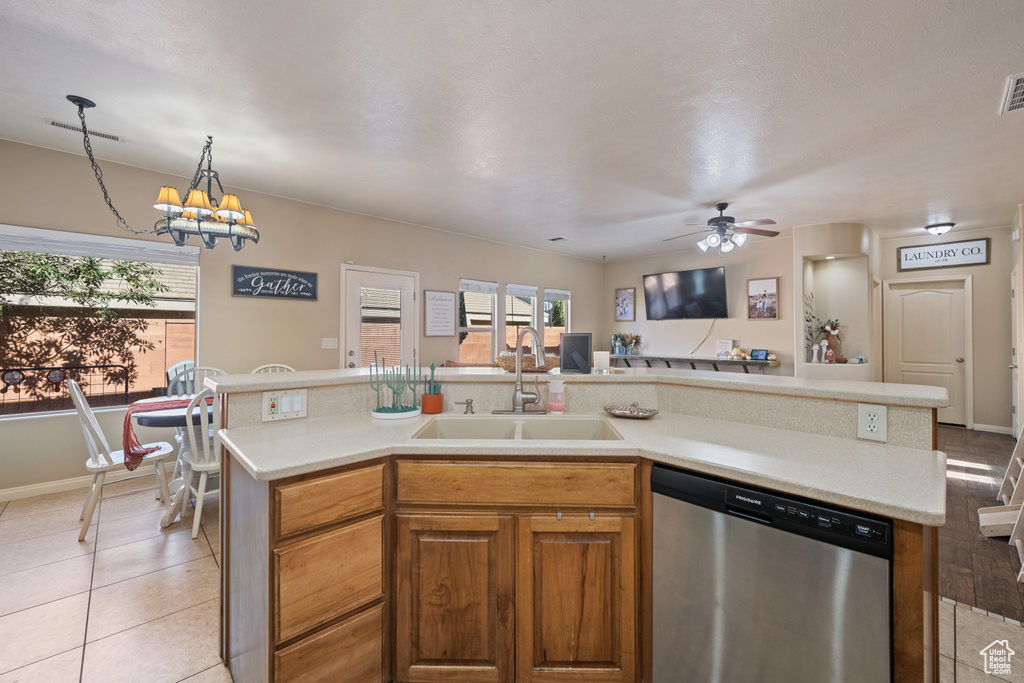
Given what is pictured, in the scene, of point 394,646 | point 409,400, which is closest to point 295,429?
point 409,400

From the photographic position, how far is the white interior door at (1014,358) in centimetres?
465

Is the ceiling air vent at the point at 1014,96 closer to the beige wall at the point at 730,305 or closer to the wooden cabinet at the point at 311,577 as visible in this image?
the beige wall at the point at 730,305

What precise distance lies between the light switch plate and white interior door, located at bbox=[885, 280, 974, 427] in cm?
721

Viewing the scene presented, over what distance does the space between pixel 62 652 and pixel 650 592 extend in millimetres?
2311

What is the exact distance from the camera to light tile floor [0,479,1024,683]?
1668 millimetres

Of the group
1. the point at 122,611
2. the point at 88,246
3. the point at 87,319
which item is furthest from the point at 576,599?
the point at 87,319

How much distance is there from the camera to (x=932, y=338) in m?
5.74

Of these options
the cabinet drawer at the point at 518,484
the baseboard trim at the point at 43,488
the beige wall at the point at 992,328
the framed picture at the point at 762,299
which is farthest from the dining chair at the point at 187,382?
the beige wall at the point at 992,328

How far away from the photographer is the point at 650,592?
1436 mm

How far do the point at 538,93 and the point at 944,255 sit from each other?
20.6ft

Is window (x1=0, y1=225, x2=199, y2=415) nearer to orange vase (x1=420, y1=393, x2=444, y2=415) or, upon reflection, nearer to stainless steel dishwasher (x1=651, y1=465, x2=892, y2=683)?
orange vase (x1=420, y1=393, x2=444, y2=415)

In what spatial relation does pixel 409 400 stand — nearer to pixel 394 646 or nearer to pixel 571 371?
pixel 571 371

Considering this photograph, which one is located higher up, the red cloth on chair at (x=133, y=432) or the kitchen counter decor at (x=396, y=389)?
the kitchen counter decor at (x=396, y=389)

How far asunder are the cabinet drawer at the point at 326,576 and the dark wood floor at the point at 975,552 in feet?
8.85
